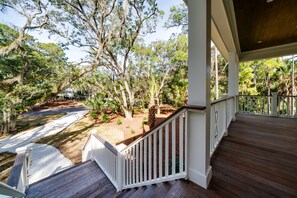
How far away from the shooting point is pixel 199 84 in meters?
1.63

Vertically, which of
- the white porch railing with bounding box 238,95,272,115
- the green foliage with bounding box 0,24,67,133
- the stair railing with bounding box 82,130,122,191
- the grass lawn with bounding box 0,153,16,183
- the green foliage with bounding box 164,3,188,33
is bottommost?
the grass lawn with bounding box 0,153,16,183

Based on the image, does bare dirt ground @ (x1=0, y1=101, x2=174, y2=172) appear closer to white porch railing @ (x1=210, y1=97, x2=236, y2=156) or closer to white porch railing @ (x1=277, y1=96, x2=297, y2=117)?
white porch railing @ (x1=210, y1=97, x2=236, y2=156)

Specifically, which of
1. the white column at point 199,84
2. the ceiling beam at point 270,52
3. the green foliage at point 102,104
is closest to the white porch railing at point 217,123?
the white column at point 199,84

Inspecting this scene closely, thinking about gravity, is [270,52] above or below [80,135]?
above

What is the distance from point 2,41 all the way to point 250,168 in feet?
25.3

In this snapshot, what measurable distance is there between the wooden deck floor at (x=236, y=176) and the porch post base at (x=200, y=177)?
57 mm

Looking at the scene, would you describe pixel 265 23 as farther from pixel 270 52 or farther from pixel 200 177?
pixel 200 177

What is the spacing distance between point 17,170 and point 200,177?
8.27ft

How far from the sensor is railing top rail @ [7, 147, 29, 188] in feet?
5.81

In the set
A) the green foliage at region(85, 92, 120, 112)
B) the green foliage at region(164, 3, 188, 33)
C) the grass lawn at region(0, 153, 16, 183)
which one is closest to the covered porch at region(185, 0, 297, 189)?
the green foliage at region(164, 3, 188, 33)

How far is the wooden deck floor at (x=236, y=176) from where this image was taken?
1590mm

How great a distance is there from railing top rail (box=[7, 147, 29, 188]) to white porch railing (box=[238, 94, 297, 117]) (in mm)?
7045

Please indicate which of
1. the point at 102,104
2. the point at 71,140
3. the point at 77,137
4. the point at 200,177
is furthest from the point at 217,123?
the point at 102,104

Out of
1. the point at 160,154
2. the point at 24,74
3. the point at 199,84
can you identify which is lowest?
the point at 160,154
